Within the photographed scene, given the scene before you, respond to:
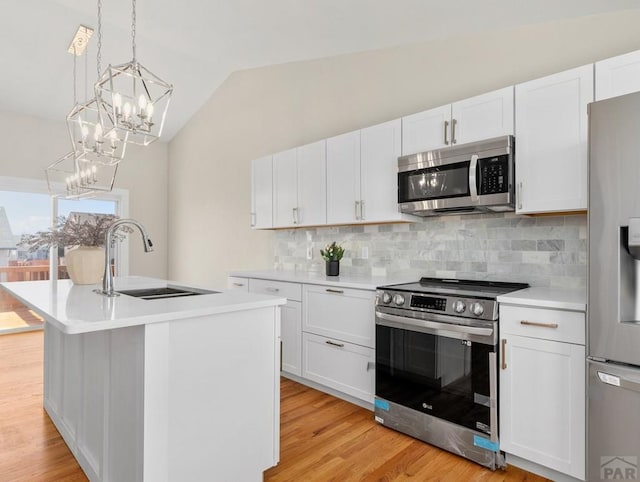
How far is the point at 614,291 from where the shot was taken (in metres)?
1.59

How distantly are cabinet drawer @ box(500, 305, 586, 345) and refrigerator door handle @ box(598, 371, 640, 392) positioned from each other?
7.1 inches

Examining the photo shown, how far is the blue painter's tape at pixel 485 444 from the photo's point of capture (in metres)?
2.03

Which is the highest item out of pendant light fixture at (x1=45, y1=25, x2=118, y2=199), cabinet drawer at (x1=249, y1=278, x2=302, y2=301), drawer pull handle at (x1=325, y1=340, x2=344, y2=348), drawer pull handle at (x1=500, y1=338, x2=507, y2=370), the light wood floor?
pendant light fixture at (x1=45, y1=25, x2=118, y2=199)

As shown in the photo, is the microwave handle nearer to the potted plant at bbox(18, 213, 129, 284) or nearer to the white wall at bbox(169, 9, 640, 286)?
the white wall at bbox(169, 9, 640, 286)

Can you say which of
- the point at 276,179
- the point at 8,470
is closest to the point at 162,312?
the point at 8,470

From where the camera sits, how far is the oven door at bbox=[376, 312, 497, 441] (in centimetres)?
205

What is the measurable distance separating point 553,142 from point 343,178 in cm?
158

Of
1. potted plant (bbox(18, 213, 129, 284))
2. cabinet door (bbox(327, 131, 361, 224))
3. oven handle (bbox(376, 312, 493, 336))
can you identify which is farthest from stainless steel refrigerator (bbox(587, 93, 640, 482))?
potted plant (bbox(18, 213, 129, 284))

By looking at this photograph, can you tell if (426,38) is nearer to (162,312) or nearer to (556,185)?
(556,185)

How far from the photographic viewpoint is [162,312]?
4.95 feet

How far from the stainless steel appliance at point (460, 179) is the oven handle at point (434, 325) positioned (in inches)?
30.2

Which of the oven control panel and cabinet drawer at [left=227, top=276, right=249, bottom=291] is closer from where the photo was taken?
the oven control panel

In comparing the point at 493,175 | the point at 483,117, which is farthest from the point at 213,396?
the point at 483,117

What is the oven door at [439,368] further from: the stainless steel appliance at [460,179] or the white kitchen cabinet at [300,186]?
the white kitchen cabinet at [300,186]
